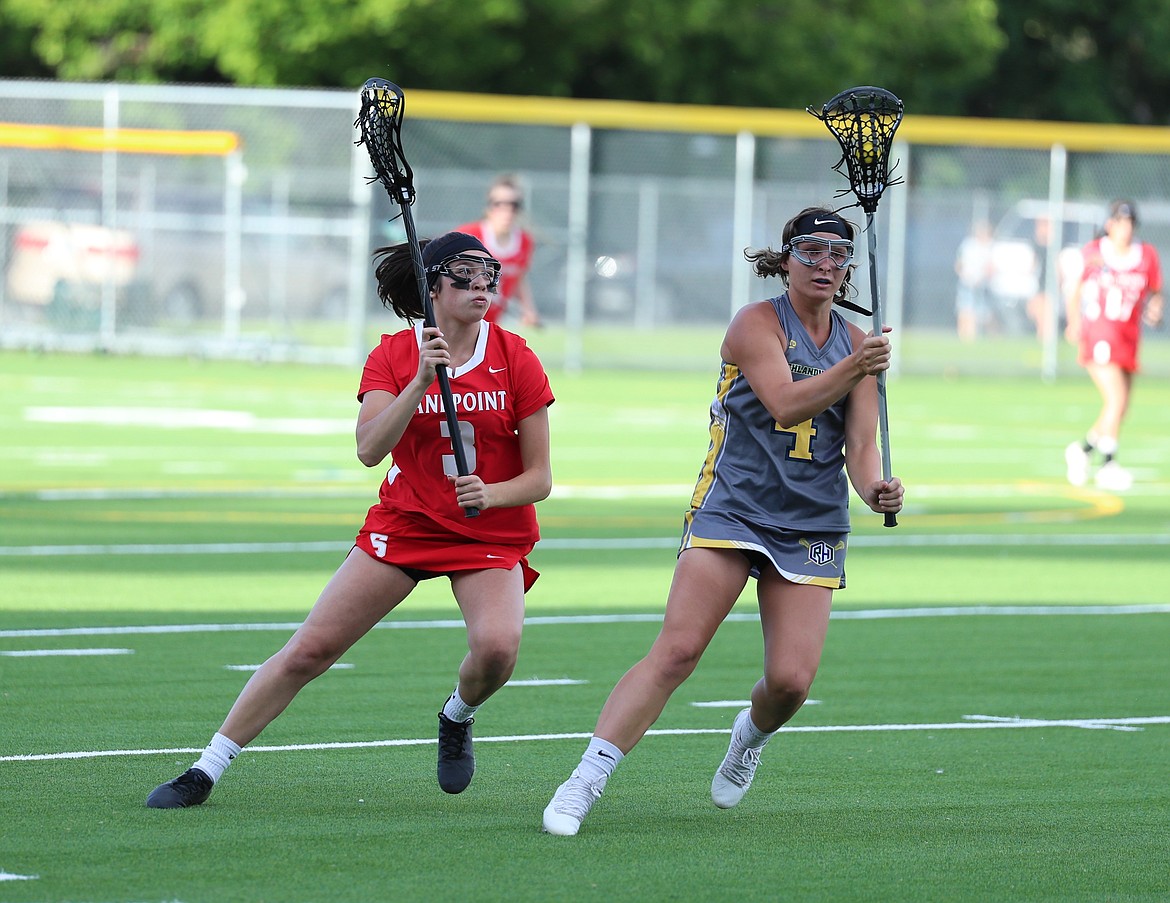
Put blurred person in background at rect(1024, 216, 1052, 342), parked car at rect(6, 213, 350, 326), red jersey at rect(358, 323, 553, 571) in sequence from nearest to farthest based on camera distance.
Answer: red jersey at rect(358, 323, 553, 571) < parked car at rect(6, 213, 350, 326) < blurred person in background at rect(1024, 216, 1052, 342)

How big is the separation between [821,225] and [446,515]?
1.51 m

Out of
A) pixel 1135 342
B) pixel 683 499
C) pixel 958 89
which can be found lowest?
pixel 683 499

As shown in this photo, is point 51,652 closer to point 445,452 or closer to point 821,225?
point 445,452

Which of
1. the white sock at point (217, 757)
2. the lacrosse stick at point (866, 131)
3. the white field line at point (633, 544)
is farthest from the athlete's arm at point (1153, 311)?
the white sock at point (217, 757)

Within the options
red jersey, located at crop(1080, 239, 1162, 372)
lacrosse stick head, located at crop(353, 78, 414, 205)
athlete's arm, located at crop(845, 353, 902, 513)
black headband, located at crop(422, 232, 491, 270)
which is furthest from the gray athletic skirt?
red jersey, located at crop(1080, 239, 1162, 372)

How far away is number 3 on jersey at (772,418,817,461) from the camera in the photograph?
6.97 m

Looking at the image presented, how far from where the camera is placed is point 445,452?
7.05 m

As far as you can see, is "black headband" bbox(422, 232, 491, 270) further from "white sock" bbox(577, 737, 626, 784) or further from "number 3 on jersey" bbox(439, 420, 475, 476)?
"white sock" bbox(577, 737, 626, 784)

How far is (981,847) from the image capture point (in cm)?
671

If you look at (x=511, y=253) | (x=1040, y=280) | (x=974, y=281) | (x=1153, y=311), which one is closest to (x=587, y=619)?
(x=511, y=253)

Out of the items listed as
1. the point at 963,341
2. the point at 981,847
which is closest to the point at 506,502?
the point at 981,847

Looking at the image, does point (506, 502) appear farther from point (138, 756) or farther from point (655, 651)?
point (138, 756)

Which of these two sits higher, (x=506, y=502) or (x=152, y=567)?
(x=506, y=502)

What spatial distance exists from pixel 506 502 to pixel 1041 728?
3138 millimetres
